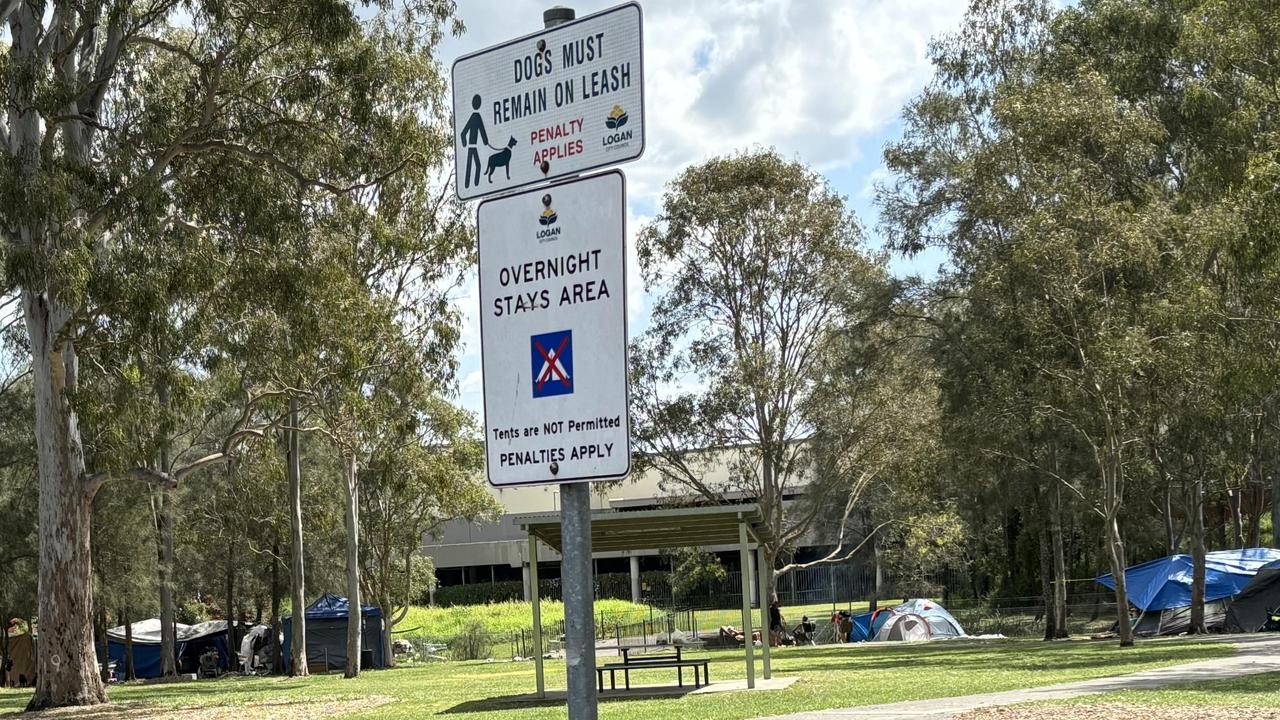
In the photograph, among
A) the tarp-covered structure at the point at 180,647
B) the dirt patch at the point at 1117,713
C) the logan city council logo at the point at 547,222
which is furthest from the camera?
the tarp-covered structure at the point at 180,647

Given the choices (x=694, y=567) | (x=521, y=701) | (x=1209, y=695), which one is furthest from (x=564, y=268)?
(x=694, y=567)

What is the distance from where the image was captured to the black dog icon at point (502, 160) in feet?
9.44

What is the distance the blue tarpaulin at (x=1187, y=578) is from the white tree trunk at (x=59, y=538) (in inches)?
961

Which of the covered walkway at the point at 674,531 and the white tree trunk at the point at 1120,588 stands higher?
the covered walkway at the point at 674,531

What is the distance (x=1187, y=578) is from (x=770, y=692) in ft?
66.1

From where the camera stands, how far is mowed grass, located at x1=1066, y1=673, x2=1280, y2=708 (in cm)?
1237

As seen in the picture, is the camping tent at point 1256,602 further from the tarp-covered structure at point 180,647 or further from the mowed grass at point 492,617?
the tarp-covered structure at point 180,647

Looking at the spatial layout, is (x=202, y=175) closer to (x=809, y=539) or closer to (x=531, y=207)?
(x=531, y=207)

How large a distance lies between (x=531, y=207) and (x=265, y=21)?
17939 mm

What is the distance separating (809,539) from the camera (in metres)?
57.5

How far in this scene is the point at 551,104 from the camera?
9.24 ft

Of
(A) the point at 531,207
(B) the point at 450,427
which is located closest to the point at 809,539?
(B) the point at 450,427

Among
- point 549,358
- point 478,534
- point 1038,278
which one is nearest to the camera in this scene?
point 549,358

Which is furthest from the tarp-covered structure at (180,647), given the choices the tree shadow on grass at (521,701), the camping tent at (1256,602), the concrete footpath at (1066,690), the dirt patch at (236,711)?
the concrete footpath at (1066,690)
